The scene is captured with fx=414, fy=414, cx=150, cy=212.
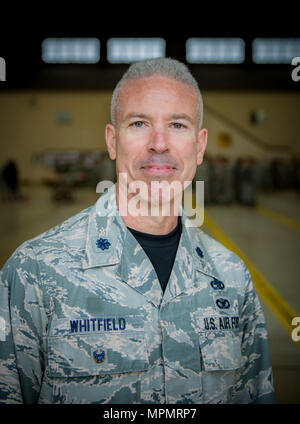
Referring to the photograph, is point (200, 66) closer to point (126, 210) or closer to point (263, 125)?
point (263, 125)

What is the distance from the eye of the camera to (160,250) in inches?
67.9

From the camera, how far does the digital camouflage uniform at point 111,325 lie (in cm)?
147

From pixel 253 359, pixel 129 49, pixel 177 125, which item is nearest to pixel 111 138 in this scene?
pixel 177 125

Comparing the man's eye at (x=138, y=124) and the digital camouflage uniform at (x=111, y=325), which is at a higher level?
the man's eye at (x=138, y=124)

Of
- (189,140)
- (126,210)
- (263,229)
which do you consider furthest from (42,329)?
(263,229)

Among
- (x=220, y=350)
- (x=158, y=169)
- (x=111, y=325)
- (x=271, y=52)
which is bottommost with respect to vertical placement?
(x=220, y=350)

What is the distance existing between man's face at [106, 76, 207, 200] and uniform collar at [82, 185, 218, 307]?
0.21m

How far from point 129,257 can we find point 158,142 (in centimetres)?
45

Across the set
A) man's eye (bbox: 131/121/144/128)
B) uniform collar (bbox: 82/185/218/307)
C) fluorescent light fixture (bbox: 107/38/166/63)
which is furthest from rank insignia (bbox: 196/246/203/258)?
fluorescent light fixture (bbox: 107/38/166/63)

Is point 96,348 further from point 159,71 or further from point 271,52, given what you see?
point 271,52

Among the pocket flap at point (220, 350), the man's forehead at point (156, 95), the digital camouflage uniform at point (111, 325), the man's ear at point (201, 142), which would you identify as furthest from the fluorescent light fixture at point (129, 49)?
the pocket flap at point (220, 350)

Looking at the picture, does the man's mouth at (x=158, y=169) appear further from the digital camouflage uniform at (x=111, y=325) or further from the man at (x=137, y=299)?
the digital camouflage uniform at (x=111, y=325)

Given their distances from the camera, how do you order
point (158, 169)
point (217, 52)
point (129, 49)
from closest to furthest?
1. point (158, 169)
2. point (129, 49)
3. point (217, 52)

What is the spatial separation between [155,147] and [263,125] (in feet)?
72.8
